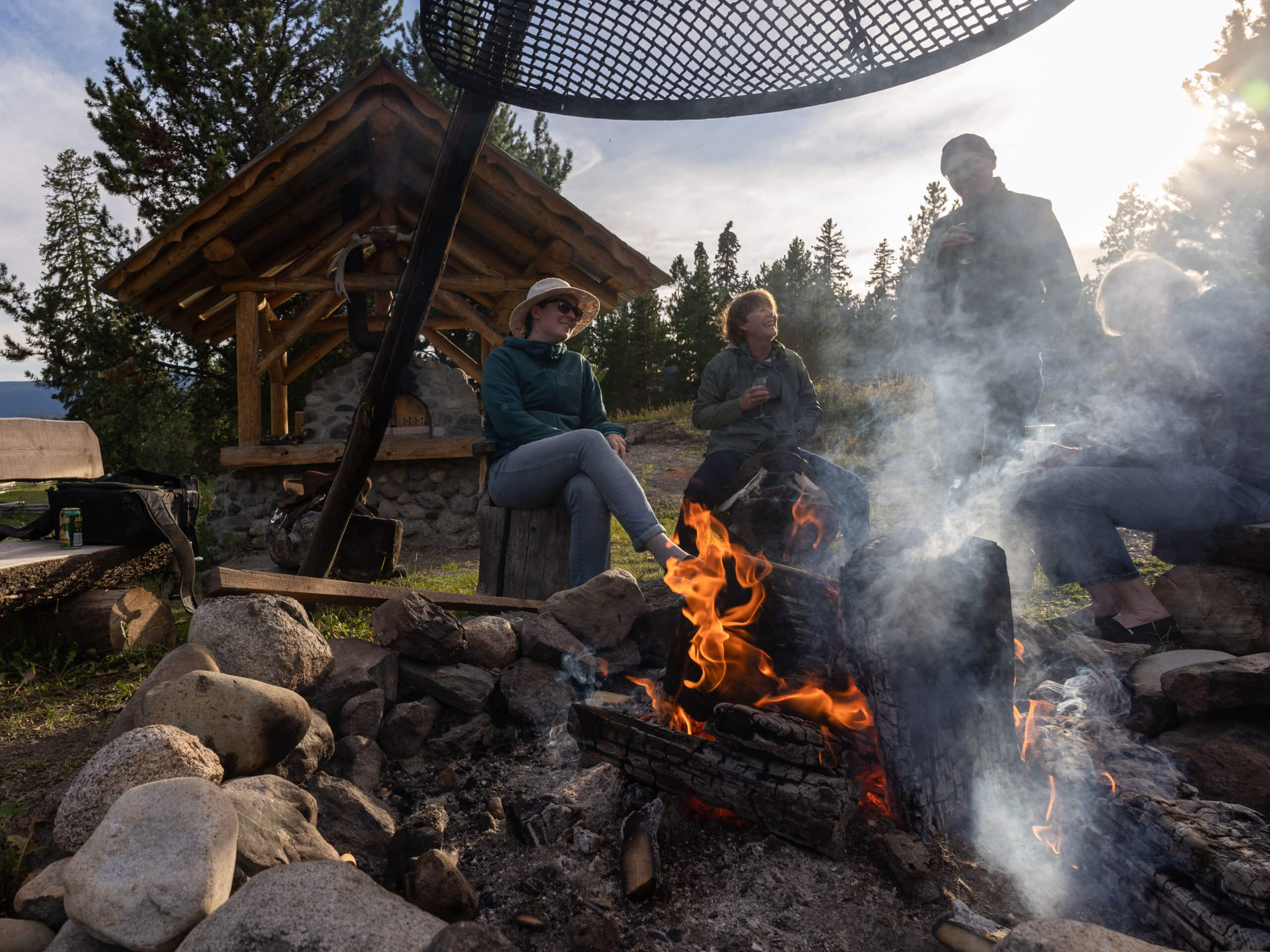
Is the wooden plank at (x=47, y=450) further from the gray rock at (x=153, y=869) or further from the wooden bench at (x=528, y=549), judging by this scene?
the gray rock at (x=153, y=869)

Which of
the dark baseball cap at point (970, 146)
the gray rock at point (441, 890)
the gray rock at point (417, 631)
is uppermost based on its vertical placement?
the dark baseball cap at point (970, 146)

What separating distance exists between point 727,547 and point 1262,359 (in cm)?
259

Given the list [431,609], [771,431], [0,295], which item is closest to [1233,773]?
[431,609]

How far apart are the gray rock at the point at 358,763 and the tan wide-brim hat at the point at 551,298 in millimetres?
2657

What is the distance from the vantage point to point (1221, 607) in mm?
3121

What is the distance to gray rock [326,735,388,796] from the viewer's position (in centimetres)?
209

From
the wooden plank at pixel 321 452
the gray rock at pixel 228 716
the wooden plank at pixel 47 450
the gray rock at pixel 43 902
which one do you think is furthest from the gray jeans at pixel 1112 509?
the wooden plank at pixel 321 452

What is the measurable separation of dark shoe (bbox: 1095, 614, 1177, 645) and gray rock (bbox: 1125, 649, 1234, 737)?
55cm

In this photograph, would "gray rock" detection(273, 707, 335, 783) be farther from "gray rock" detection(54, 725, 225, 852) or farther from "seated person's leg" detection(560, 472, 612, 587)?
"seated person's leg" detection(560, 472, 612, 587)

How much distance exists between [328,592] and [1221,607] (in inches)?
151

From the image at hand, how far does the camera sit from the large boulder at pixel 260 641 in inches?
85.0

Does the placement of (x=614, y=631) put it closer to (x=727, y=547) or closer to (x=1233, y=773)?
(x=727, y=547)

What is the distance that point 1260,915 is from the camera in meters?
1.34

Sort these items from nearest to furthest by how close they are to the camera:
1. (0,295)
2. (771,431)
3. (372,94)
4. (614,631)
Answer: (614,631), (771,431), (372,94), (0,295)
